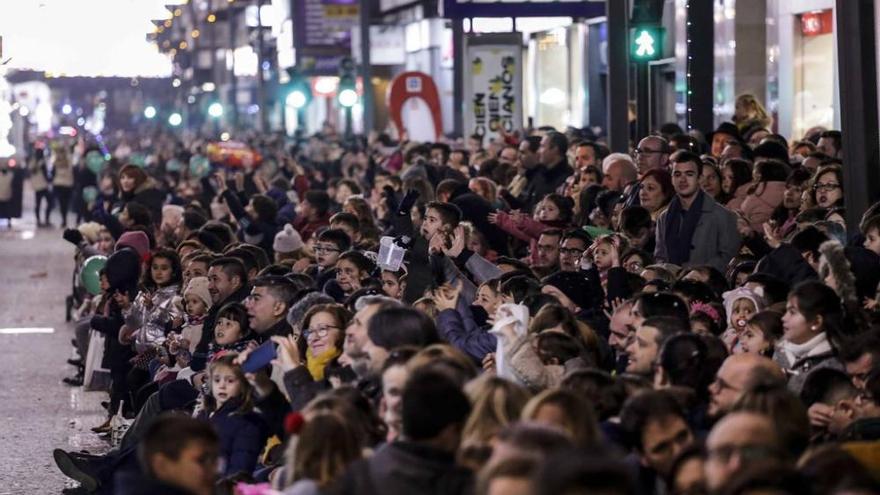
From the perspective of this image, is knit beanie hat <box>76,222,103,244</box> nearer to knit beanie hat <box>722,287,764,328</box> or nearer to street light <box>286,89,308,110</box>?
knit beanie hat <box>722,287,764,328</box>

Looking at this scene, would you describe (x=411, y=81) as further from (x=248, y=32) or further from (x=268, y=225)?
(x=248, y=32)

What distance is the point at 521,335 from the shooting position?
1005 centimetres

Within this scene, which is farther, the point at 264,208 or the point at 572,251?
the point at 264,208

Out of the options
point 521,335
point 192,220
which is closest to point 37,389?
point 192,220

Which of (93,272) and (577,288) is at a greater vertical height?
(577,288)

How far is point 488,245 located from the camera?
1684 centimetres

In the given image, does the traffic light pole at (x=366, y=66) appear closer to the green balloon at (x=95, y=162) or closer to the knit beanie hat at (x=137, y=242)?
the green balloon at (x=95, y=162)

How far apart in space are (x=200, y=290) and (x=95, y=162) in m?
26.2

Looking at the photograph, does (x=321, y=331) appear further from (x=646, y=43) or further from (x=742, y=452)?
(x=646, y=43)

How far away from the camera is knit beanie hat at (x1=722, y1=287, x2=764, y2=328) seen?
11.1 metres

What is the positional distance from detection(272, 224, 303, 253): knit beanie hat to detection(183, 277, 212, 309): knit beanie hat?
3224mm

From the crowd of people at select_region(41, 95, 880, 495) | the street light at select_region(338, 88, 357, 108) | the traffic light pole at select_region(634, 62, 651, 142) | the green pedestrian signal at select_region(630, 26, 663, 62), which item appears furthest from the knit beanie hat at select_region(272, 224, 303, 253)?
the street light at select_region(338, 88, 357, 108)

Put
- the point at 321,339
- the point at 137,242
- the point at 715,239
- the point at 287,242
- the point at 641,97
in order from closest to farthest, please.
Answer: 1. the point at 321,339
2. the point at 715,239
3. the point at 287,242
4. the point at 137,242
5. the point at 641,97

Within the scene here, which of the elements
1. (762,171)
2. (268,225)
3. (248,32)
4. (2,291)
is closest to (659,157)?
(762,171)
